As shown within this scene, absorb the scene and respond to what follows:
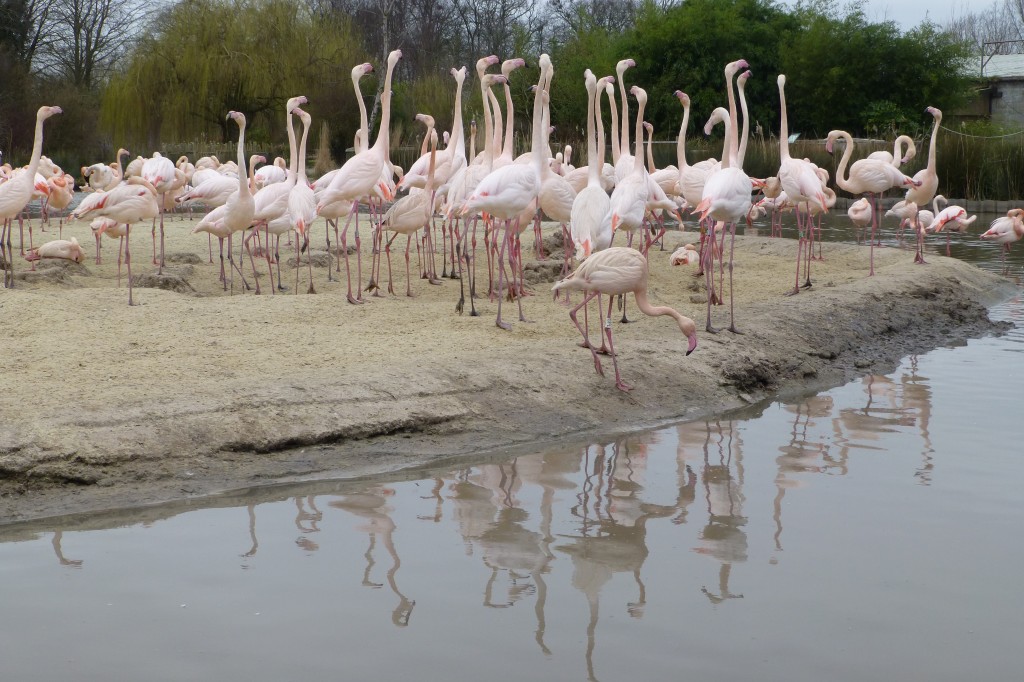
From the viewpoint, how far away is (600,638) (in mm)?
3297

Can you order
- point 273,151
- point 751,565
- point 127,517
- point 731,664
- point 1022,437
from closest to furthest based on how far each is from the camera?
A: 1. point 731,664
2. point 751,565
3. point 127,517
4. point 1022,437
5. point 273,151

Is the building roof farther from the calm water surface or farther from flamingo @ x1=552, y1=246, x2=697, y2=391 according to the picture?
the calm water surface

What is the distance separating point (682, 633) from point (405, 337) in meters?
3.54

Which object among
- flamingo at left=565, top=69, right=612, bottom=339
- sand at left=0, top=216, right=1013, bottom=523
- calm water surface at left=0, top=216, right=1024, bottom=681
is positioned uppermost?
flamingo at left=565, top=69, right=612, bottom=339

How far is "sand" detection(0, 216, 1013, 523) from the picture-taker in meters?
4.60

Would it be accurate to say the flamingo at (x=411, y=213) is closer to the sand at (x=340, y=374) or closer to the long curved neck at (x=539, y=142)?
the sand at (x=340, y=374)

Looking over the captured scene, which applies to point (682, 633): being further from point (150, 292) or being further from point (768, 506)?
point (150, 292)

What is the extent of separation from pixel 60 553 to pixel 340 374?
6.06ft

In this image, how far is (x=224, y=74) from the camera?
29.5 meters

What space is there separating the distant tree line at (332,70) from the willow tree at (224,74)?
0.04m

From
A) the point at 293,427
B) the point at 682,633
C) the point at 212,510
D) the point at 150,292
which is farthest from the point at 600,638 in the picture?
the point at 150,292

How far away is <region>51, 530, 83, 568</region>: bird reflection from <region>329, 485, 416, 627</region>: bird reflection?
0.96 meters

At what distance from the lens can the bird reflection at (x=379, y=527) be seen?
11.5 ft

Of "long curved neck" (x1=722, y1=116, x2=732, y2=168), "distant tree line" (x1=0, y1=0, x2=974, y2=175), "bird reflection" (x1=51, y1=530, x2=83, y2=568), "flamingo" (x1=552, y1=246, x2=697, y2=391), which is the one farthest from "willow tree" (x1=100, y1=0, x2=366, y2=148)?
"bird reflection" (x1=51, y1=530, x2=83, y2=568)
